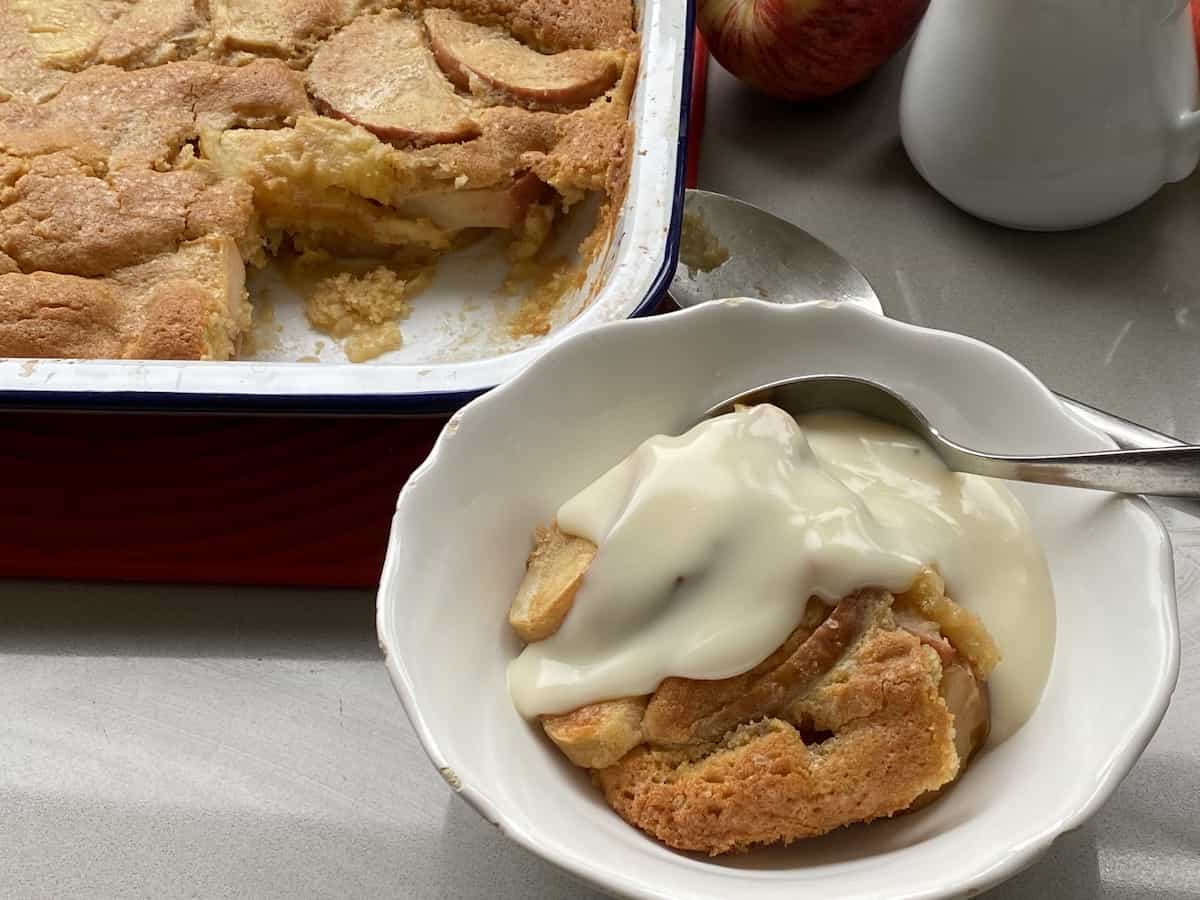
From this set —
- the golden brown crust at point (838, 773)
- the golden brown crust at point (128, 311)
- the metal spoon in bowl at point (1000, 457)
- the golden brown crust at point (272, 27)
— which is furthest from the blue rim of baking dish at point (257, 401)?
the golden brown crust at point (272, 27)

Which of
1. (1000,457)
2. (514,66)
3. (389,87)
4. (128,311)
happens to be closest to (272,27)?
(389,87)

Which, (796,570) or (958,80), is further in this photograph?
(958,80)

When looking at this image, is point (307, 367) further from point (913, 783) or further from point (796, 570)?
point (913, 783)

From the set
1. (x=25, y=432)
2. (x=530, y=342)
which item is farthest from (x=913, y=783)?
(x=25, y=432)

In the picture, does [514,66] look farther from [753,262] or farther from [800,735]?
[800,735]

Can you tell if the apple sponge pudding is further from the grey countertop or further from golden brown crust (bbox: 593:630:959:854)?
golden brown crust (bbox: 593:630:959:854)

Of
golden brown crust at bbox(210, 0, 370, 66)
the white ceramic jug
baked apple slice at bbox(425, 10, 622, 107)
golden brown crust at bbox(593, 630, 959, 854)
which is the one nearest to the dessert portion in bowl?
golden brown crust at bbox(593, 630, 959, 854)
